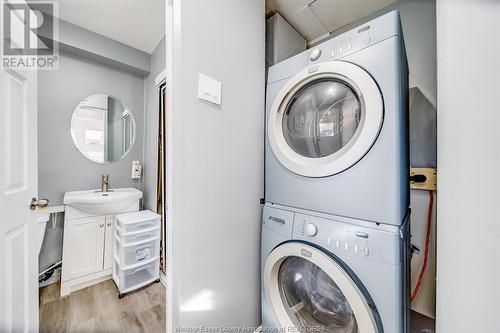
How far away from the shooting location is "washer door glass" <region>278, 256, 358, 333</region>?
87cm

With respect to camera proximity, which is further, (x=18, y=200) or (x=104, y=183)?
(x=104, y=183)

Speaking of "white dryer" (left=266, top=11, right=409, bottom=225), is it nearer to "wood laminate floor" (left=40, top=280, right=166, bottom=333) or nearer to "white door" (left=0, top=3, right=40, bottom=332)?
"white door" (left=0, top=3, right=40, bottom=332)

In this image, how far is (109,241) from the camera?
1.80 m

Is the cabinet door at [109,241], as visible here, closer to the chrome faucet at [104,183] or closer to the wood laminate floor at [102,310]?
the wood laminate floor at [102,310]

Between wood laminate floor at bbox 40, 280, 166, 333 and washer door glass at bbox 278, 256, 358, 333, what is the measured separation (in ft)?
3.11

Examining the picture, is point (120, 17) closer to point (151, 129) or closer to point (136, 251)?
point (151, 129)

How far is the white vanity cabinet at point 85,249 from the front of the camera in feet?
5.24

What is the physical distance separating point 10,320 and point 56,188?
4.51 feet

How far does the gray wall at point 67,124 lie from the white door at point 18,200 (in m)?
1.08

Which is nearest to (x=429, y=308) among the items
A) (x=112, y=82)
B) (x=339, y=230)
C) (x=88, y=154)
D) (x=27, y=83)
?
(x=339, y=230)

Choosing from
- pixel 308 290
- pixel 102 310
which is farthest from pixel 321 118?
pixel 102 310

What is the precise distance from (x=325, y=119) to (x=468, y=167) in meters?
0.51

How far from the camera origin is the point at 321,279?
2.99 ft
